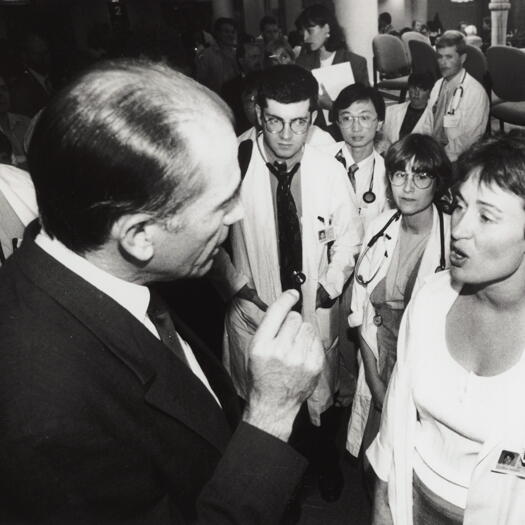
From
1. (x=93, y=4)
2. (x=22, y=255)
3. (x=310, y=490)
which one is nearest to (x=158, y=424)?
(x=22, y=255)

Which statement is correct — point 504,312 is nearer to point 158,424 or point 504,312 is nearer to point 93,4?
point 158,424

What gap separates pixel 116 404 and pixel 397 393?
2.87ft

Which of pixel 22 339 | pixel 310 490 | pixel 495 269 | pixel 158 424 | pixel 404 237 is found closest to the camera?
pixel 22 339

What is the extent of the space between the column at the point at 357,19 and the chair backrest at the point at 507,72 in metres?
2.79

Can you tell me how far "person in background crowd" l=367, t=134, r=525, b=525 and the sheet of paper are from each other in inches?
110

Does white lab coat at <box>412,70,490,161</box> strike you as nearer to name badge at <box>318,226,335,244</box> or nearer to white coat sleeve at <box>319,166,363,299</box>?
white coat sleeve at <box>319,166,363,299</box>

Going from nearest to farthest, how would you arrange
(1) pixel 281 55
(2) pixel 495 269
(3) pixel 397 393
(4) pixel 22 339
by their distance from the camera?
(4) pixel 22 339
(2) pixel 495 269
(3) pixel 397 393
(1) pixel 281 55

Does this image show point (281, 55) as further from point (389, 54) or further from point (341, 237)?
point (389, 54)

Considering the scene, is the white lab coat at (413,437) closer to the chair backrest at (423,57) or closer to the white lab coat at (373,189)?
the white lab coat at (373,189)

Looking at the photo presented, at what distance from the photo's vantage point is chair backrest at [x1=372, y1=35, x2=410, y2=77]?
28.8ft

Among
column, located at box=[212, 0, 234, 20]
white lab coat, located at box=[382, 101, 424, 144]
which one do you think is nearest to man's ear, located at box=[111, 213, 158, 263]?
white lab coat, located at box=[382, 101, 424, 144]

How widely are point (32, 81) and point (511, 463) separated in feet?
16.5

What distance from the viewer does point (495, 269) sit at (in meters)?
1.31

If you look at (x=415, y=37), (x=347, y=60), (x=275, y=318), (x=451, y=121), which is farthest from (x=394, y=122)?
→ (x=415, y=37)
